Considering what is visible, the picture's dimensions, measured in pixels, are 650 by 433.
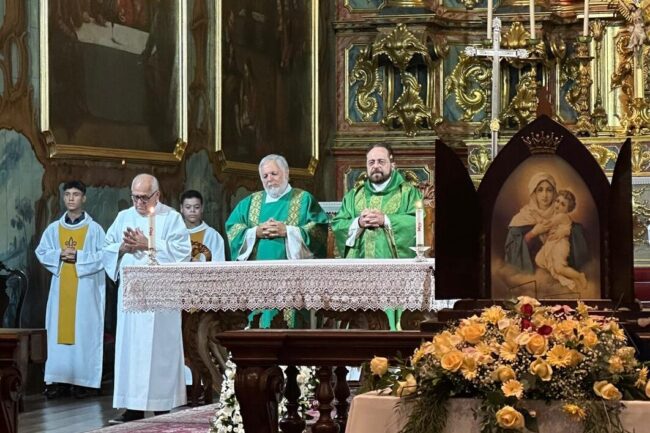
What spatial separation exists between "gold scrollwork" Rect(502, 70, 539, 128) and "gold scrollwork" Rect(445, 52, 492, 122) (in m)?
0.46

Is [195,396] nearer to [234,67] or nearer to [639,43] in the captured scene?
[234,67]

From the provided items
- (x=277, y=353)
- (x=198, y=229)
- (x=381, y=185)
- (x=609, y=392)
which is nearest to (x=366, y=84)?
(x=198, y=229)

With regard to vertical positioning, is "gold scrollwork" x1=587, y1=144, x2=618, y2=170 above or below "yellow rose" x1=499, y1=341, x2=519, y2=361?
above

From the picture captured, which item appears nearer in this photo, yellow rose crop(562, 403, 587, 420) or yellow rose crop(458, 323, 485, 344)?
yellow rose crop(562, 403, 587, 420)

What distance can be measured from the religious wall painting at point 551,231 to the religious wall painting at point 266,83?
10533mm

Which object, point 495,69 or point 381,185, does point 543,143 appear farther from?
point 381,185

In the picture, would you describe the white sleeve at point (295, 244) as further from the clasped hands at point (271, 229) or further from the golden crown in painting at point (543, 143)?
the golden crown in painting at point (543, 143)

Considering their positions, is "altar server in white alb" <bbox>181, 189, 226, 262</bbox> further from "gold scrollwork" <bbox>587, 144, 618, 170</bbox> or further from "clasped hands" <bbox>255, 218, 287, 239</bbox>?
"gold scrollwork" <bbox>587, 144, 618, 170</bbox>

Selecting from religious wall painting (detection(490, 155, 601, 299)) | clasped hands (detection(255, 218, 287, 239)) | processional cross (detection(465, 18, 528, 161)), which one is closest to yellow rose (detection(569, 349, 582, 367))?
religious wall painting (detection(490, 155, 601, 299))

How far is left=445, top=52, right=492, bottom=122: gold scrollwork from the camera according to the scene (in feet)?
58.6

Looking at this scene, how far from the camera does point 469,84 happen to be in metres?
17.9

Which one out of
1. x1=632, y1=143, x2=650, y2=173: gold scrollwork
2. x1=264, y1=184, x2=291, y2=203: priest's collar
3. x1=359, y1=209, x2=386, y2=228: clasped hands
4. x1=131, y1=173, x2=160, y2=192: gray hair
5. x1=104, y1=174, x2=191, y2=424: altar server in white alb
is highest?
x1=632, y1=143, x2=650, y2=173: gold scrollwork

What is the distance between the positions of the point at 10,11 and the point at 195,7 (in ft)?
9.37

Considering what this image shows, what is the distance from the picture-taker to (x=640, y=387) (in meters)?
4.51
